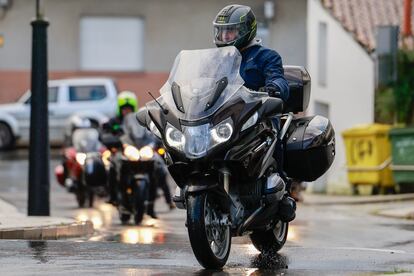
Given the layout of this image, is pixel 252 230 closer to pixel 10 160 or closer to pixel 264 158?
pixel 264 158

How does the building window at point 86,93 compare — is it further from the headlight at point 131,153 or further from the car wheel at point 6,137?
the headlight at point 131,153

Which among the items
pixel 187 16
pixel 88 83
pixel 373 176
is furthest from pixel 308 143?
Result: pixel 187 16

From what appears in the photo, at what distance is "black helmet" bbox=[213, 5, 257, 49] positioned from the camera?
10094mm

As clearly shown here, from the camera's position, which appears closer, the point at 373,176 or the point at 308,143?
the point at 308,143

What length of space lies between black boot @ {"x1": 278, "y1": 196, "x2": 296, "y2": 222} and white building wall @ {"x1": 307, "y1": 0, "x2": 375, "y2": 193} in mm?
17591

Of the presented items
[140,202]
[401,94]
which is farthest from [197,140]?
[401,94]

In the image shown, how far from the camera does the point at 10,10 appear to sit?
37.6 m

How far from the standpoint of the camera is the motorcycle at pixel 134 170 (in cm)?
1633

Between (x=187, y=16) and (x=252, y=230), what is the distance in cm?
2875

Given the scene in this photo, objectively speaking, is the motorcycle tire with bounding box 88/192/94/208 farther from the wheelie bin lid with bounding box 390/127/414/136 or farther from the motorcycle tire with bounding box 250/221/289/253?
the motorcycle tire with bounding box 250/221/289/253

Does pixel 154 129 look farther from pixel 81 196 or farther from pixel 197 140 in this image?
pixel 81 196

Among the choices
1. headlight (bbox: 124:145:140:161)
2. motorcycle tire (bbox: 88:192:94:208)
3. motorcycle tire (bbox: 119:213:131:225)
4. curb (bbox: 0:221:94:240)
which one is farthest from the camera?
motorcycle tire (bbox: 88:192:94:208)

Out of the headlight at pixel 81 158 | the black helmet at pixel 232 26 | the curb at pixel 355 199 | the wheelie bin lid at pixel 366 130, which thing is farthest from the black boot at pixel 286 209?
the wheelie bin lid at pixel 366 130

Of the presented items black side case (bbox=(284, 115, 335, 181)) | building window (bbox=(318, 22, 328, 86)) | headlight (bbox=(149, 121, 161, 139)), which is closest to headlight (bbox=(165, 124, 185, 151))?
headlight (bbox=(149, 121, 161, 139))
